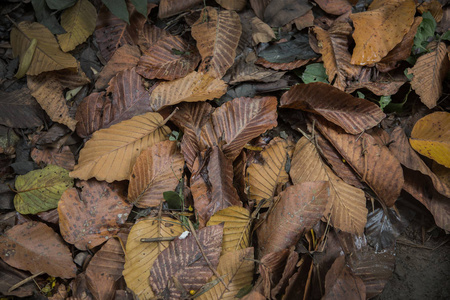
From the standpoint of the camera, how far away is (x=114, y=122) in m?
1.64

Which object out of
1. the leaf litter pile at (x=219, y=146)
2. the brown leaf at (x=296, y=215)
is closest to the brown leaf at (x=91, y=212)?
the leaf litter pile at (x=219, y=146)

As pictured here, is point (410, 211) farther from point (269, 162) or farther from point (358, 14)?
point (358, 14)

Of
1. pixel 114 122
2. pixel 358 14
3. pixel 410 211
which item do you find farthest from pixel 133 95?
pixel 410 211

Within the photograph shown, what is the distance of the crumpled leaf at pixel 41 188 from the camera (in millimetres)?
1544

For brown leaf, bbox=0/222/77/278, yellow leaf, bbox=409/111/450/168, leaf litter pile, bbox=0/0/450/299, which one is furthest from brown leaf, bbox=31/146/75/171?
yellow leaf, bbox=409/111/450/168

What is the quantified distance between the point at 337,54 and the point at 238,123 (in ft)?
2.00

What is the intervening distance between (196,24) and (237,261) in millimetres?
1142

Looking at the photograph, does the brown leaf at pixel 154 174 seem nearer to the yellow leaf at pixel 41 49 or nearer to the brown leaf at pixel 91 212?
the brown leaf at pixel 91 212

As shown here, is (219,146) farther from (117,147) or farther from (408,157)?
(408,157)

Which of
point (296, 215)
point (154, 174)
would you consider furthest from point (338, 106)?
point (154, 174)

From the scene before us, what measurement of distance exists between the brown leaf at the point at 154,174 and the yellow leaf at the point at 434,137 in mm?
1096

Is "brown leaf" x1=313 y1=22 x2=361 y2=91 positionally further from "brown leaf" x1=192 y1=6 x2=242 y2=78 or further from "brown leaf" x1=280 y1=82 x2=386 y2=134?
"brown leaf" x1=192 y1=6 x2=242 y2=78

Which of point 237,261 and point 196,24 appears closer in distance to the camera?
point 237,261

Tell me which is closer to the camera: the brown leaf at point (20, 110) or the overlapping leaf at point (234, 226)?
the overlapping leaf at point (234, 226)
